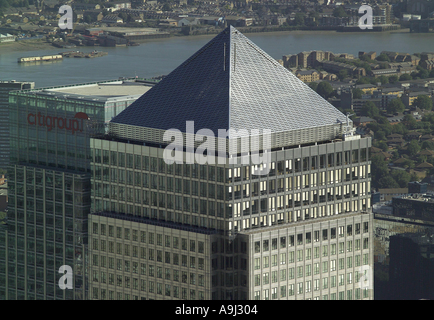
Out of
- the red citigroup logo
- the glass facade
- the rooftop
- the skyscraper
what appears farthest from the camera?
the rooftop
